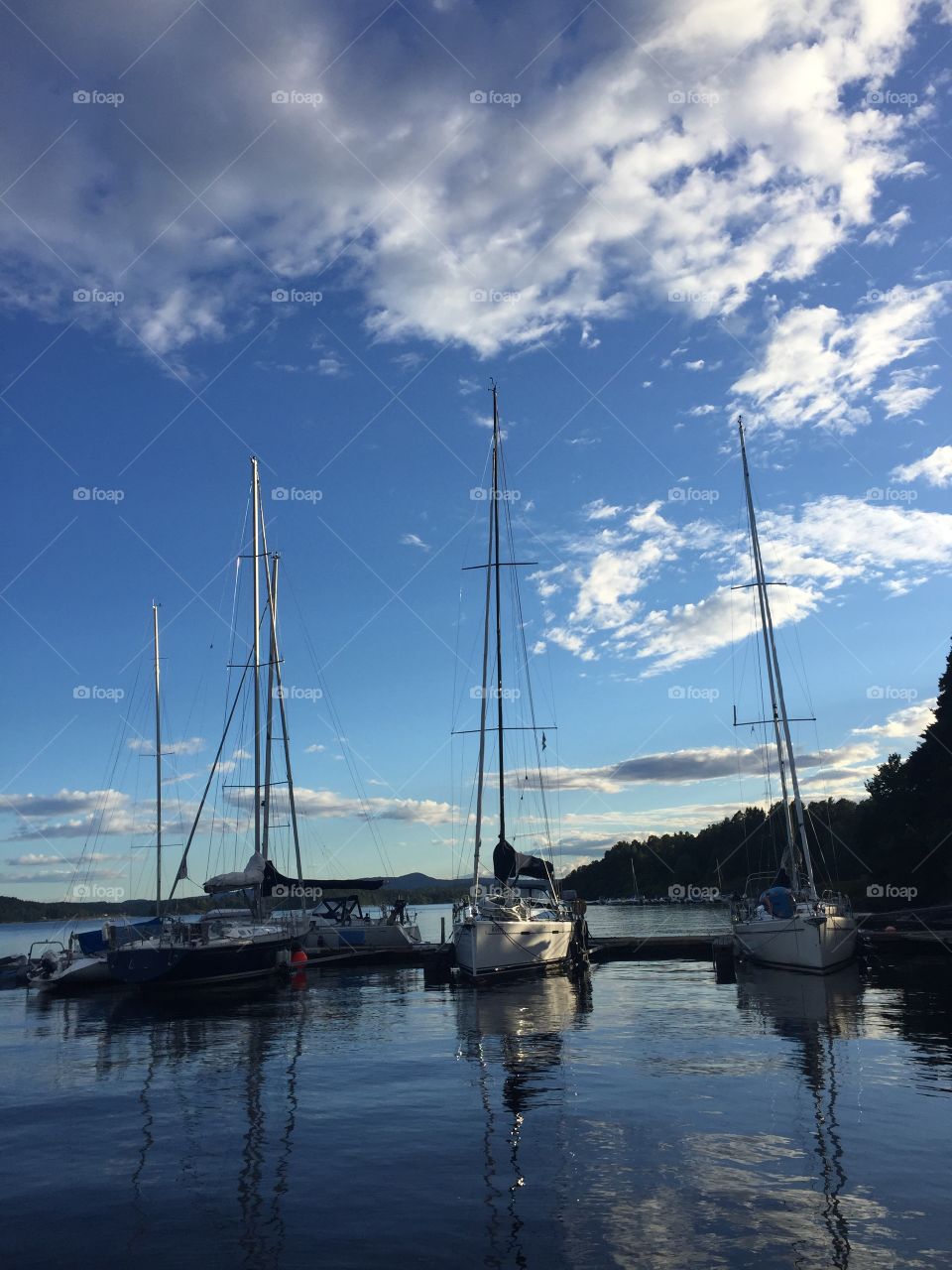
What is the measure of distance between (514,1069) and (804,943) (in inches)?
811

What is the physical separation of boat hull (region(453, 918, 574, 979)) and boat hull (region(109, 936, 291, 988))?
9329 mm

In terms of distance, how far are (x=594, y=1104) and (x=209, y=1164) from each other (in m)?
7.13

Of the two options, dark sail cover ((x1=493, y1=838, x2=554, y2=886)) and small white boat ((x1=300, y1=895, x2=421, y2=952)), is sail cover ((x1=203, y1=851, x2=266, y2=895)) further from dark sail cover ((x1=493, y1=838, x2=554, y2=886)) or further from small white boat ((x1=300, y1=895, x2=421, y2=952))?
dark sail cover ((x1=493, y1=838, x2=554, y2=886))

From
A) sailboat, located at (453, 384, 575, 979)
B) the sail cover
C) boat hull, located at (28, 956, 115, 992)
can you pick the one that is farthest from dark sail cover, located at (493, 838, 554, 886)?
boat hull, located at (28, 956, 115, 992)

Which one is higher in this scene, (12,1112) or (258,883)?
(258,883)

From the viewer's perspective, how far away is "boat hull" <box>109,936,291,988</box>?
3738 centimetres

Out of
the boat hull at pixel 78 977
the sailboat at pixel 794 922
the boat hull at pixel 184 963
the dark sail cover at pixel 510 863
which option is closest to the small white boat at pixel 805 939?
the sailboat at pixel 794 922

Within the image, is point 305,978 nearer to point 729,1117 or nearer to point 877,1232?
point 729,1117

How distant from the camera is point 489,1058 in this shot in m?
22.5

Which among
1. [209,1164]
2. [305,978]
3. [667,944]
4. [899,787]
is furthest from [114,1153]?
[899,787]

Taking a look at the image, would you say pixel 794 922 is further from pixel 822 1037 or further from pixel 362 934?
pixel 362 934

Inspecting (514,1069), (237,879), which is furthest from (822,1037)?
(237,879)

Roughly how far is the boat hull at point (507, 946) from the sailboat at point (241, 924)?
9.03m

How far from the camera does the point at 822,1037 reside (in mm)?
24234
